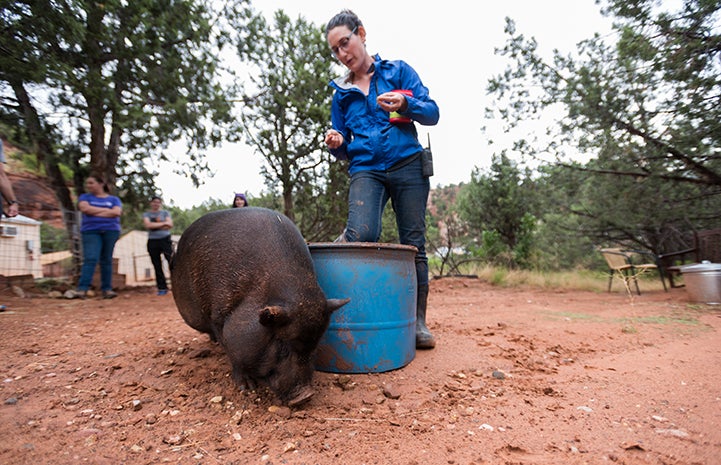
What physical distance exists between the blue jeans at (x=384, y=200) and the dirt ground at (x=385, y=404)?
1.00 m

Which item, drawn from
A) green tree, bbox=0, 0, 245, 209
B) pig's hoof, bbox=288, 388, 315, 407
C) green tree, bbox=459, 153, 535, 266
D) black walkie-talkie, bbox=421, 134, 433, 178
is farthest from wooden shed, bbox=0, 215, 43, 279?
green tree, bbox=459, 153, 535, 266

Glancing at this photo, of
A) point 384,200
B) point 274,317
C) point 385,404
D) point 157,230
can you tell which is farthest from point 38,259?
point 385,404

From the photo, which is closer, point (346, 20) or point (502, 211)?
point (346, 20)

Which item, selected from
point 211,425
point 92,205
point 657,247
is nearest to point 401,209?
point 211,425

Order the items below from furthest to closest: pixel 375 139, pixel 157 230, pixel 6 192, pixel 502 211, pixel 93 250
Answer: pixel 502 211, pixel 157 230, pixel 93 250, pixel 6 192, pixel 375 139

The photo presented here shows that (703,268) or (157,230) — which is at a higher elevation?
(157,230)

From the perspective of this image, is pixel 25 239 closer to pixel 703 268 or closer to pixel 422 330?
pixel 422 330

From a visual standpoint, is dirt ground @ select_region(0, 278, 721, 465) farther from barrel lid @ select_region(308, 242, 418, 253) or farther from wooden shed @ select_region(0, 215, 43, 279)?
wooden shed @ select_region(0, 215, 43, 279)

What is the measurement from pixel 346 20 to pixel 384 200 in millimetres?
1375

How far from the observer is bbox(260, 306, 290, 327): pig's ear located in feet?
7.45

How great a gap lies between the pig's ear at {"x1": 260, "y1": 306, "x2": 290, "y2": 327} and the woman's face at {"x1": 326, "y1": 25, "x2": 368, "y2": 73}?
1.97 meters

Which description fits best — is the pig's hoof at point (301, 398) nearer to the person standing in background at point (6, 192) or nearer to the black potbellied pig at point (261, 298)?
the black potbellied pig at point (261, 298)

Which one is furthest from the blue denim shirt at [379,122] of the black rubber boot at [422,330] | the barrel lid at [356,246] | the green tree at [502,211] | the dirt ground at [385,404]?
the green tree at [502,211]

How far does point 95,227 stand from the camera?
6582mm
